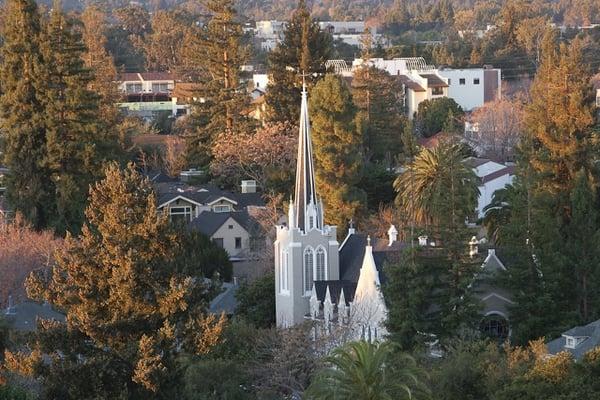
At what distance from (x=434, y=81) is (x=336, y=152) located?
1328 inches

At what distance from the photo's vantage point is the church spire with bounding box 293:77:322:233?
36.8 meters

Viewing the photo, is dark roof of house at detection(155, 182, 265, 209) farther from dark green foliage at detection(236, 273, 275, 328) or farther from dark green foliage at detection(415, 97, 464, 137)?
dark green foliage at detection(415, 97, 464, 137)

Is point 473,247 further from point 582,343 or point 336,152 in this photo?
point 336,152

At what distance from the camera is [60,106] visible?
46.7 m

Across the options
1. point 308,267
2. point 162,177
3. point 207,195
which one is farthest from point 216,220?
point 308,267

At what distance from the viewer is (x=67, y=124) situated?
47.1 m

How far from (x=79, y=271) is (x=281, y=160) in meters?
28.2

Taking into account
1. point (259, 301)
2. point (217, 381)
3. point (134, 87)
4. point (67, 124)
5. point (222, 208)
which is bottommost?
point (217, 381)

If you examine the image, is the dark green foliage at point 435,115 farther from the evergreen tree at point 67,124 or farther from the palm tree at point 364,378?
the palm tree at point 364,378

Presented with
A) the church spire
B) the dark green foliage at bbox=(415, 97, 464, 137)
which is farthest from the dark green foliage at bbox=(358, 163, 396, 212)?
the dark green foliage at bbox=(415, 97, 464, 137)

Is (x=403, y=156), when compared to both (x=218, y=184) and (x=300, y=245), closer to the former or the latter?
(x=218, y=184)

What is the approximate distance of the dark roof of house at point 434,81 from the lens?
7762 cm

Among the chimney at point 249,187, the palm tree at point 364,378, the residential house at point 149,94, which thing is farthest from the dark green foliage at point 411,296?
the residential house at point 149,94

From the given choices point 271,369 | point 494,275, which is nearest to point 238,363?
point 271,369
